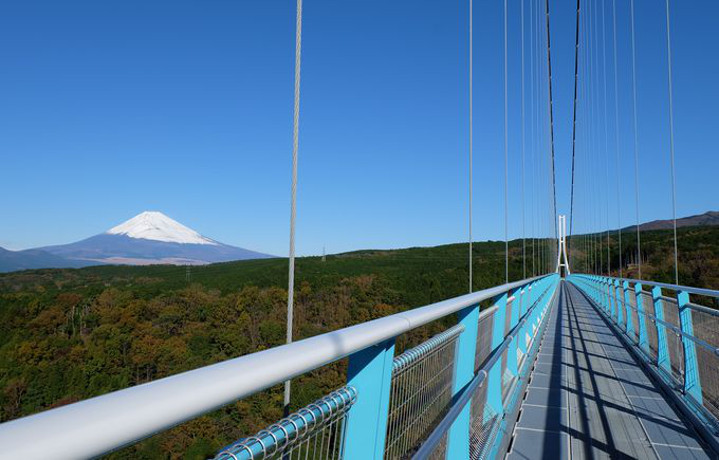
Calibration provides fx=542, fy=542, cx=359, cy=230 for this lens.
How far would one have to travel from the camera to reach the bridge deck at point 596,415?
292 centimetres

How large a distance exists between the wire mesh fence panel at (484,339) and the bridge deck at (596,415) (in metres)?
0.48

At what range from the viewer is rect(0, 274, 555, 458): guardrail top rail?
44 centimetres

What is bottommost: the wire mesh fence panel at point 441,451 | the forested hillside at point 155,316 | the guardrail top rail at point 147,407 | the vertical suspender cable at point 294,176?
the forested hillside at point 155,316

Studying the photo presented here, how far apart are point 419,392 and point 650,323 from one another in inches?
190

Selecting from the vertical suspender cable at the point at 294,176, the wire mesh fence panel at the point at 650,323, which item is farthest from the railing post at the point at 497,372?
the wire mesh fence panel at the point at 650,323

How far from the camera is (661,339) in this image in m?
4.90

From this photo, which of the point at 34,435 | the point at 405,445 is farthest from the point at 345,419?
the point at 34,435

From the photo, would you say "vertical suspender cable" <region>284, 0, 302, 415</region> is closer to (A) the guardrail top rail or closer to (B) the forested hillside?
(A) the guardrail top rail

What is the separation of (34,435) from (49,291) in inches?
2262

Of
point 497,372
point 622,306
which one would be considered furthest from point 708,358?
point 622,306

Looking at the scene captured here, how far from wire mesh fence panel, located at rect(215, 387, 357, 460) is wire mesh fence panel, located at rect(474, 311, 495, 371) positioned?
1.79 metres

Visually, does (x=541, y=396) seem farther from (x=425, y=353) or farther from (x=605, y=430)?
(x=425, y=353)

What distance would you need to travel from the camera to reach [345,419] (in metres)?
1.16

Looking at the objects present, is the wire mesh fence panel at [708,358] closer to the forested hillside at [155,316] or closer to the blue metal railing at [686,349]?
the blue metal railing at [686,349]
